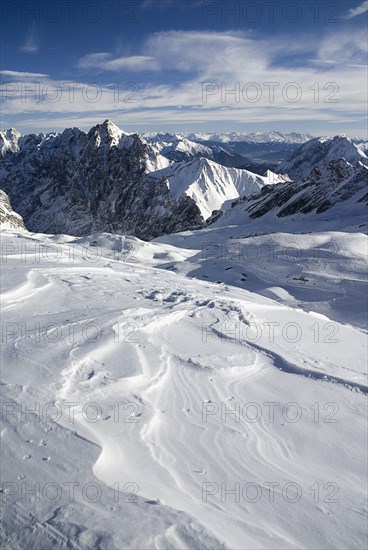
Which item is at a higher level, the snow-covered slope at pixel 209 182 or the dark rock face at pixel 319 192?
the snow-covered slope at pixel 209 182

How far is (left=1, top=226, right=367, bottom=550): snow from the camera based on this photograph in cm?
430

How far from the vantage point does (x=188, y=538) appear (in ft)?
13.1

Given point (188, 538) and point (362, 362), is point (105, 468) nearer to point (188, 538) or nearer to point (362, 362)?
point (188, 538)

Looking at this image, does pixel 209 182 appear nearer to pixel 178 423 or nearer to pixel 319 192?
pixel 319 192

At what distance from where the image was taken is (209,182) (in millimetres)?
169500

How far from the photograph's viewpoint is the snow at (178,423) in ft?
14.1

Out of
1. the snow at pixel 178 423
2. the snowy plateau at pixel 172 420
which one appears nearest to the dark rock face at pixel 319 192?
the snowy plateau at pixel 172 420

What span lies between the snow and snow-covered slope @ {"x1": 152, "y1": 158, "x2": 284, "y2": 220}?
138464mm

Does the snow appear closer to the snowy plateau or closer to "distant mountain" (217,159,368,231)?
the snowy plateau

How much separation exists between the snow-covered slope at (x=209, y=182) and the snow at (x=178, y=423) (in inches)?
5451

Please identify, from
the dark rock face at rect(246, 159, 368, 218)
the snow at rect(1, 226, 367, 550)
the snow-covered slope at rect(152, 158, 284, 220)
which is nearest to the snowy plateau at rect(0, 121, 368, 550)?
the snow at rect(1, 226, 367, 550)

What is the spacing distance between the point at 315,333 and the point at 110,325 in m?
5.75

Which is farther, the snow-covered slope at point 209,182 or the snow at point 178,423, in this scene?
the snow-covered slope at point 209,182

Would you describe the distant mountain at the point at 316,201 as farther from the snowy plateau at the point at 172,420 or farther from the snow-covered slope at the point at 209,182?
the snow-covered slope at the point at 209,182
